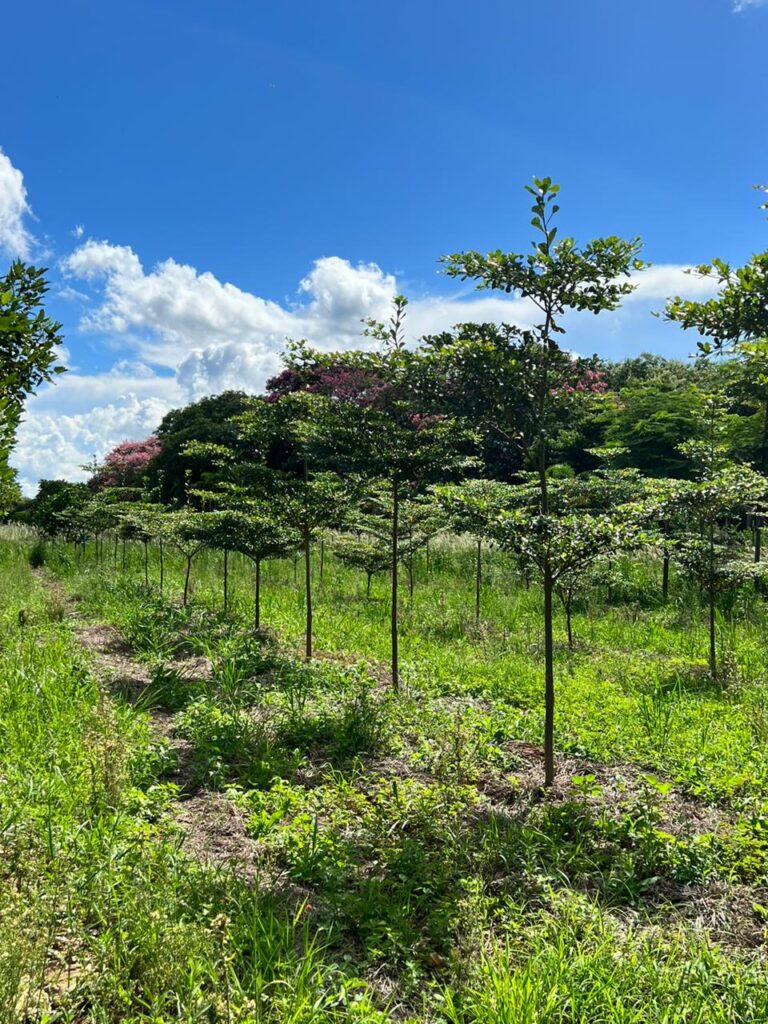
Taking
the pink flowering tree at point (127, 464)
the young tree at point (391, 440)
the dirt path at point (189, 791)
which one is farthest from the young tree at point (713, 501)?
the pink flowering tree at point (127, 464)

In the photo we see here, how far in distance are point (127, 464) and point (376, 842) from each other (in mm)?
31510

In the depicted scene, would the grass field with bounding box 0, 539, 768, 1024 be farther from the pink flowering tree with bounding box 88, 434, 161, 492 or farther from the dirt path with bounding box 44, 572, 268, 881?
the pink flowering tree with bounding box 88, 434, 161, 492

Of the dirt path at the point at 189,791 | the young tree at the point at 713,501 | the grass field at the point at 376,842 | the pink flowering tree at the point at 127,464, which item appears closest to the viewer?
the grass field at the point at 376,842

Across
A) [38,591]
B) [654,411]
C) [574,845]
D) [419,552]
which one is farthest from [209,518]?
[654,411]

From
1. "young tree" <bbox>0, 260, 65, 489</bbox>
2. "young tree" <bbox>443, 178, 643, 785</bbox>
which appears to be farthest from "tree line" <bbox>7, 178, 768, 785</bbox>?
"young tree" <bbox>0, 260, 65, 489</bbox>

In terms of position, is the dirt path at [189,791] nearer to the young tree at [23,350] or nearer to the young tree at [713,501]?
the young tree at [23,350]

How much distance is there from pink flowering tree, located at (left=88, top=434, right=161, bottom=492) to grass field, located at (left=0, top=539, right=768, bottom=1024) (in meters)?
25.2

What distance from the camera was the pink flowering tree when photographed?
3104 cm

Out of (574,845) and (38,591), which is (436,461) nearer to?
(574,845)

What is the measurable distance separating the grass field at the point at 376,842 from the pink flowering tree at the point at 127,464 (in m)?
25.2

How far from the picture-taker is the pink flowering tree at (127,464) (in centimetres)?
3104

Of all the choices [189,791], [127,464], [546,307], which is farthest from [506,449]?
[127,464]

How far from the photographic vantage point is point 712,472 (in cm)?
852

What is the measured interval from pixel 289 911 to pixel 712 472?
7.88 meters
